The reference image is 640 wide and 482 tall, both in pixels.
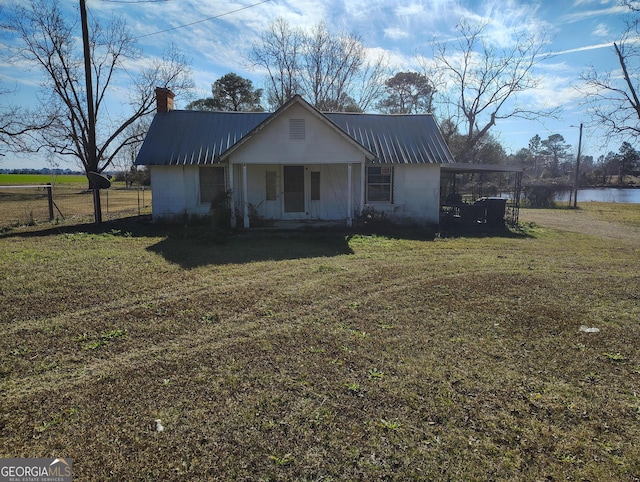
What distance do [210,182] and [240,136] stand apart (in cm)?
240

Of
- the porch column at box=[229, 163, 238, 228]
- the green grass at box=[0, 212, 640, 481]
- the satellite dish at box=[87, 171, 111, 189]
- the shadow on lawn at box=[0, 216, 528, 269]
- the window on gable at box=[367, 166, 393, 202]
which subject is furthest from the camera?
the window on gable at box=[367, 166, 393, 202]

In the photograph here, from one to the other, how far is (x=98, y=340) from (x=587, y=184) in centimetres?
8659

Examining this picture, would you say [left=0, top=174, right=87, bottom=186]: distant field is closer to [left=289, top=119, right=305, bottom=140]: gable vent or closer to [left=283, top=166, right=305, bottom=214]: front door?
[left=283, top=166, right=305, bottom=214]: front door

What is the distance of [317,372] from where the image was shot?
418 centimetres

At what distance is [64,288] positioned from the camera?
6727 mm

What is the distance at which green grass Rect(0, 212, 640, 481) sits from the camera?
296 cm

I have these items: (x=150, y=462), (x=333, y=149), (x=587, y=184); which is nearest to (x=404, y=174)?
(x=333, y=149)

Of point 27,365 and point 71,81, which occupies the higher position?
point 71,81

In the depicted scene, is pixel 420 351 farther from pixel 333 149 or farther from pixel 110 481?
pixel 333 149

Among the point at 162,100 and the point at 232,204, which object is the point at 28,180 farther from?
the point at 232,204

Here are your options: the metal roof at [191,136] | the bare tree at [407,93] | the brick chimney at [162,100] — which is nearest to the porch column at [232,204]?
the metal roof at [191,136]

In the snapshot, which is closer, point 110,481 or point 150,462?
point 110,481

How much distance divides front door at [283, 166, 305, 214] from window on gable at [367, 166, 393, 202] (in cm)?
261

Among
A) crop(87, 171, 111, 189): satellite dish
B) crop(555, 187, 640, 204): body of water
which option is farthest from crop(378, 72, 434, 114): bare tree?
crop(87, 171, 111, 189): satellite dish
